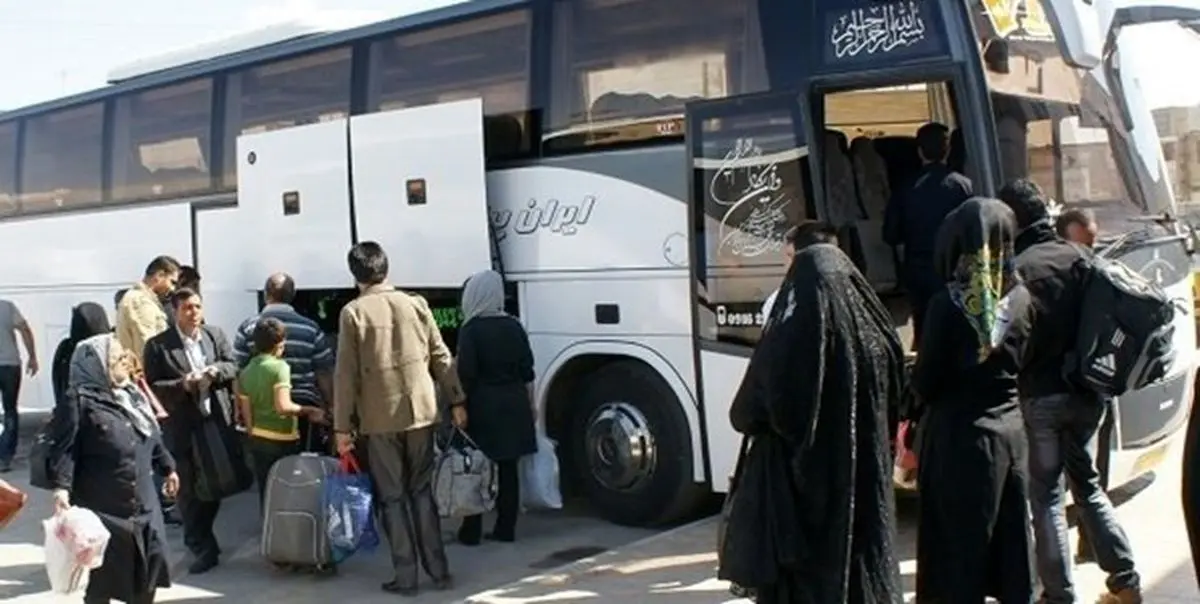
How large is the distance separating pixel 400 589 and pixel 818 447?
3222 millimetres

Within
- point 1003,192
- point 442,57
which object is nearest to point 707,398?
point 1003,192

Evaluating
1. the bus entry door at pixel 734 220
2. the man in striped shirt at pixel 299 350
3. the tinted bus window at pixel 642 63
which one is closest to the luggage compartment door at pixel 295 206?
the man in striped shirt at pixel 299 350

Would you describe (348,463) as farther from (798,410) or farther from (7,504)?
(798,410)

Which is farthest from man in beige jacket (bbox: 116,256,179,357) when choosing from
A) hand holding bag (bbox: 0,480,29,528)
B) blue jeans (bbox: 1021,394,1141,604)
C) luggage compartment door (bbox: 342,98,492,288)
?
blue jeans (bbox: 1021,394,1141,604)

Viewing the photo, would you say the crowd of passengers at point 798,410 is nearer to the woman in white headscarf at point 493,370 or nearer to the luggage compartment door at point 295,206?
the woman in white headscarf at point 493,370

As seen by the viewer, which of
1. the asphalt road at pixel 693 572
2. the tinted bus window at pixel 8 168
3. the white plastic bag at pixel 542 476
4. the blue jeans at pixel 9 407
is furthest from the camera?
the tinted bus window at pixel 8 168

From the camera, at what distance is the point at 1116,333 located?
17.1 ft

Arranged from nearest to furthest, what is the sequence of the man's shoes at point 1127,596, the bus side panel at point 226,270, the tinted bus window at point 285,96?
the man's shoes at point 1127,596 → the tinted bus window at point 285,96 → the bus side panel at point 226,270

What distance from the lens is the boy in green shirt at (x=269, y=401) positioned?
24.4 feet

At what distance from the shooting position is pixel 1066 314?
5340 mm

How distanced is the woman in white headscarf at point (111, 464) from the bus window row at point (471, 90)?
11.7 feet

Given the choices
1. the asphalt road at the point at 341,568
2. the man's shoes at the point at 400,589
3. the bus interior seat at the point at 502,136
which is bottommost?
the asphalt road at the point at 341,568

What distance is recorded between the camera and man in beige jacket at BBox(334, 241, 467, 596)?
667 cm

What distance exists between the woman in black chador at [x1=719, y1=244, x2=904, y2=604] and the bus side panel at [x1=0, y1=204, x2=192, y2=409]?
24.7ft
